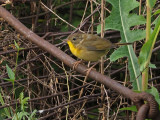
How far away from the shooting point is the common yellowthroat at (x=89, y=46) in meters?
2.72

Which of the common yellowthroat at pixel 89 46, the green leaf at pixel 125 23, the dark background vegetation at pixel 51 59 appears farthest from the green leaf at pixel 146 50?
the dark background vegetation at pixel 51 59

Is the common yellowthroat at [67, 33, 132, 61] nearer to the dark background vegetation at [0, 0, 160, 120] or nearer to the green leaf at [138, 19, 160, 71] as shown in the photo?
the dark background vegetation at [0, 0, 160, 120]

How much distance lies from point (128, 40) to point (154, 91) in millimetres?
987

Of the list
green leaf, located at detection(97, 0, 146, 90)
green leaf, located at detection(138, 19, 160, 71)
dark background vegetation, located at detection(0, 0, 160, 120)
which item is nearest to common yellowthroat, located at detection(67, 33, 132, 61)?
dark background vegetation, located at detection(0, 0, 160, 120)

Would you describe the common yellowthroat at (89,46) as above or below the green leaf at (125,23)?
below

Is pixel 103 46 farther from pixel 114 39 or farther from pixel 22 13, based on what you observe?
pixel 22 13

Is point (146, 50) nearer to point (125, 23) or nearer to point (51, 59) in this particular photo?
point (125, 23)

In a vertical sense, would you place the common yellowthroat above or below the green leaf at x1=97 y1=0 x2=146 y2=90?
below

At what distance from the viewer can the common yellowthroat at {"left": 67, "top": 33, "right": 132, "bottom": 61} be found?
2717 mm

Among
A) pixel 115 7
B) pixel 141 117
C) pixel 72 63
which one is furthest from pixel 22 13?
pixel 141 117

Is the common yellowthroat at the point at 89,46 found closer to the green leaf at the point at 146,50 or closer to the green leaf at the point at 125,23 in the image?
the green leaf at the point at 125,23

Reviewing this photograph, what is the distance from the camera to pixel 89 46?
2.89m

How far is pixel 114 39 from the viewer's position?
3.41 meters

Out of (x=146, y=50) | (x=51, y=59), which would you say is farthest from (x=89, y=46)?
(x=146, y=50)
